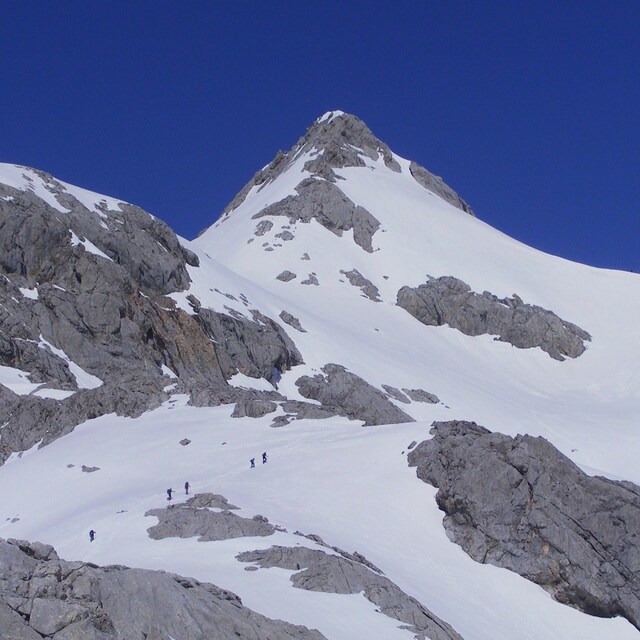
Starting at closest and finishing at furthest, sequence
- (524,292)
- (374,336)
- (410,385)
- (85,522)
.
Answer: (85,522) < (410,385) < (374,336) < (524,292)

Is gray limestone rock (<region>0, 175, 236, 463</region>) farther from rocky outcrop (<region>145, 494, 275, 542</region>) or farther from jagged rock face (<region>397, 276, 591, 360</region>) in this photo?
jagged rock face (<region>397, 276, 591, 360</region>)

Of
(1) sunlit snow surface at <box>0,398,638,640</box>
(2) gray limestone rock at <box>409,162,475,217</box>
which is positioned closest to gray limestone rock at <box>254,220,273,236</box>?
(2) gray limestone rock at <box>409,162,475,217</box>

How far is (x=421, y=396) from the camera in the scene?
82.9 meters

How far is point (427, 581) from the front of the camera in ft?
120

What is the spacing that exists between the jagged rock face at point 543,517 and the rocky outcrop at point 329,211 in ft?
271

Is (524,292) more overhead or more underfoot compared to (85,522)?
more overhead

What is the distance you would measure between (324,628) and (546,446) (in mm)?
20408

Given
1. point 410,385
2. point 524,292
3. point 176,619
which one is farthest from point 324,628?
point 524,292

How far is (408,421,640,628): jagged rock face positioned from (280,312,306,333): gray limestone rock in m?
47.1

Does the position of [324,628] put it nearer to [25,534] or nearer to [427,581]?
[427,581]

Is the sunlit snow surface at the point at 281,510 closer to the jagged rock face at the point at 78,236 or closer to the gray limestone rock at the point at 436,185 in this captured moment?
the jagged rock face at the point at 78,236

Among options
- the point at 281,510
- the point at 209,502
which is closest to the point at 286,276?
the point at 281,510

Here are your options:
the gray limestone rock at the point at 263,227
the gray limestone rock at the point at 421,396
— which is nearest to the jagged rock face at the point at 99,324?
the gray limestone rock at the point at 421,396

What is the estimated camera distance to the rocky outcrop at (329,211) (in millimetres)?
127812
